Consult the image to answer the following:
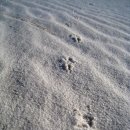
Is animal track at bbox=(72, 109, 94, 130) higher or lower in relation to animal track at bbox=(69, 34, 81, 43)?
lower

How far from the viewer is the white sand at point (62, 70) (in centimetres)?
146

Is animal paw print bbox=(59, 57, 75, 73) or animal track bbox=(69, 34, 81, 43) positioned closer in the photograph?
animal paw print bbox=(59, 57, 75, 73)

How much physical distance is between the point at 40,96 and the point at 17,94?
0.16 metres

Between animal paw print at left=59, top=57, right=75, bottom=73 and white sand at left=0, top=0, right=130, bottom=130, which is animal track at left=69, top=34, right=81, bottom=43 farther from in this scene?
animal paw print at left=59, top=57, right=75, bottom=73

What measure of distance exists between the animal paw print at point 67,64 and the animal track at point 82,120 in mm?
484

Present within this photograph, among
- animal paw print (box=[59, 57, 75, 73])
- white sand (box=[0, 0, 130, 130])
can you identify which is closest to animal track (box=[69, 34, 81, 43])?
white sand (box=[0, 0, 130, 130])

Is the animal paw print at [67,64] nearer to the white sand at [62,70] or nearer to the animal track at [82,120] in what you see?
the white sand at [62,70]

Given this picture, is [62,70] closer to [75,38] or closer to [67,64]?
[67,64]

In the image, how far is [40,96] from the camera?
5.17 ft

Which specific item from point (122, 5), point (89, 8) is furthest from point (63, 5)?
point (122, 5)

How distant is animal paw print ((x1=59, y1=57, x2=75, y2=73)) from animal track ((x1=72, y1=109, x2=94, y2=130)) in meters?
0.48

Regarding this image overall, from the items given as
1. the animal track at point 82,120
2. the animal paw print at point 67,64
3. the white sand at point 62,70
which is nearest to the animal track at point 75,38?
the white sand at point 62,70

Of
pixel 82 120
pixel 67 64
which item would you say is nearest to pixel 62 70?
pixel 67 64

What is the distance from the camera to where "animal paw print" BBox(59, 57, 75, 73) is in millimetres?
1912
